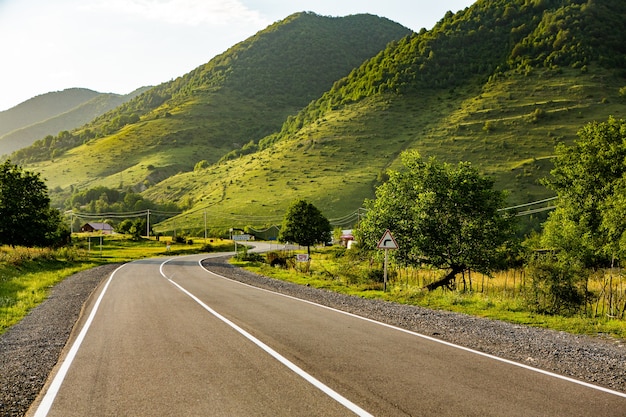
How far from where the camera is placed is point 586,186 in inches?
1308

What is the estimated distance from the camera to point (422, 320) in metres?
13.0

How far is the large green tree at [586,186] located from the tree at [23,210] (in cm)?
4436

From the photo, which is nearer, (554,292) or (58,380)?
(58,380)

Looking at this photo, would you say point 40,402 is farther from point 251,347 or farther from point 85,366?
point 251,347

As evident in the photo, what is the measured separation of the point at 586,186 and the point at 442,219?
1590 centimetres

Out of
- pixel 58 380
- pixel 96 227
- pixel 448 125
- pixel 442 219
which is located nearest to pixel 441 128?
pixel 448 125

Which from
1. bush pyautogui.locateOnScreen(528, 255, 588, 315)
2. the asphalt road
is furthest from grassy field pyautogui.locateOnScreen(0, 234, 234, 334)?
bush pyautogui.locateOnScreen(528, 255, 588, 315)

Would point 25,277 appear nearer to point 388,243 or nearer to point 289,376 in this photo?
point 388,243

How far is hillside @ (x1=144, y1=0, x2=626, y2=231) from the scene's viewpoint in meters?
117

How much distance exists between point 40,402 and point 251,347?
12.6ft

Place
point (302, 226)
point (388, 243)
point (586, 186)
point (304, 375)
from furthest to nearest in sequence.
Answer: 1. point (302, 226)
2. point (586, 186)
3. point (388, 243)
4. point (304, 375)

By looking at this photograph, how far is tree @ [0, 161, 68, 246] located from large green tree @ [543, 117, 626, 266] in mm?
44362

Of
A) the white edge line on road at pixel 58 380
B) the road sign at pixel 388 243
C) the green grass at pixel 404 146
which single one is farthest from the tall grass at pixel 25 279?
the green grass at pixel 404 146

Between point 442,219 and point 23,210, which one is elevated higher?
point 23,210
